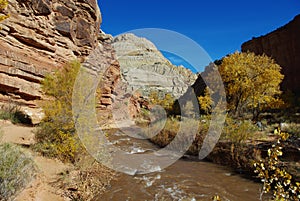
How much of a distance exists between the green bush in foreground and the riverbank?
258 mm

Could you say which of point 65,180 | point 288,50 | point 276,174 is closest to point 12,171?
point 65,180

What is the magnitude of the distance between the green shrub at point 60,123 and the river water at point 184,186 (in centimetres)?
209

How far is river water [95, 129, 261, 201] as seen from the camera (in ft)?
20.8

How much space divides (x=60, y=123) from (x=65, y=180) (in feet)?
7.19

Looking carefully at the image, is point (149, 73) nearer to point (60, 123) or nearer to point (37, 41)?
point (37, 41)

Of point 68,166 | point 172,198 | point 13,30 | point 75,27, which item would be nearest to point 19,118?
point 13,30

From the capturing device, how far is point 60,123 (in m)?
7.16

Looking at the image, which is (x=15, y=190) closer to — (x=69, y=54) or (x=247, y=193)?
(x=247, y=193)

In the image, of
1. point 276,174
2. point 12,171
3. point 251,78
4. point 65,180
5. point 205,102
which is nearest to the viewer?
point 276,174

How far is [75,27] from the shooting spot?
21.4m

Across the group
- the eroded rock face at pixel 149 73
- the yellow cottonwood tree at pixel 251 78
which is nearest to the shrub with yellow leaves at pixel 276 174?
the yellow cottonwood tree at pixel 251 78

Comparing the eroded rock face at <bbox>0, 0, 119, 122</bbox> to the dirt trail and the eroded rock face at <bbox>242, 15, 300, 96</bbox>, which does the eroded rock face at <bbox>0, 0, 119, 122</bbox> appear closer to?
the dirt trail

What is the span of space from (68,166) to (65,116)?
1.75m

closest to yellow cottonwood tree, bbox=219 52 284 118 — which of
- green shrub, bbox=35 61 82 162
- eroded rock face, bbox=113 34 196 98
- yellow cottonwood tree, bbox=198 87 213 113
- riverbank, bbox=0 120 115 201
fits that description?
yellow cottonwood tree, bbox=198 87 213 113
